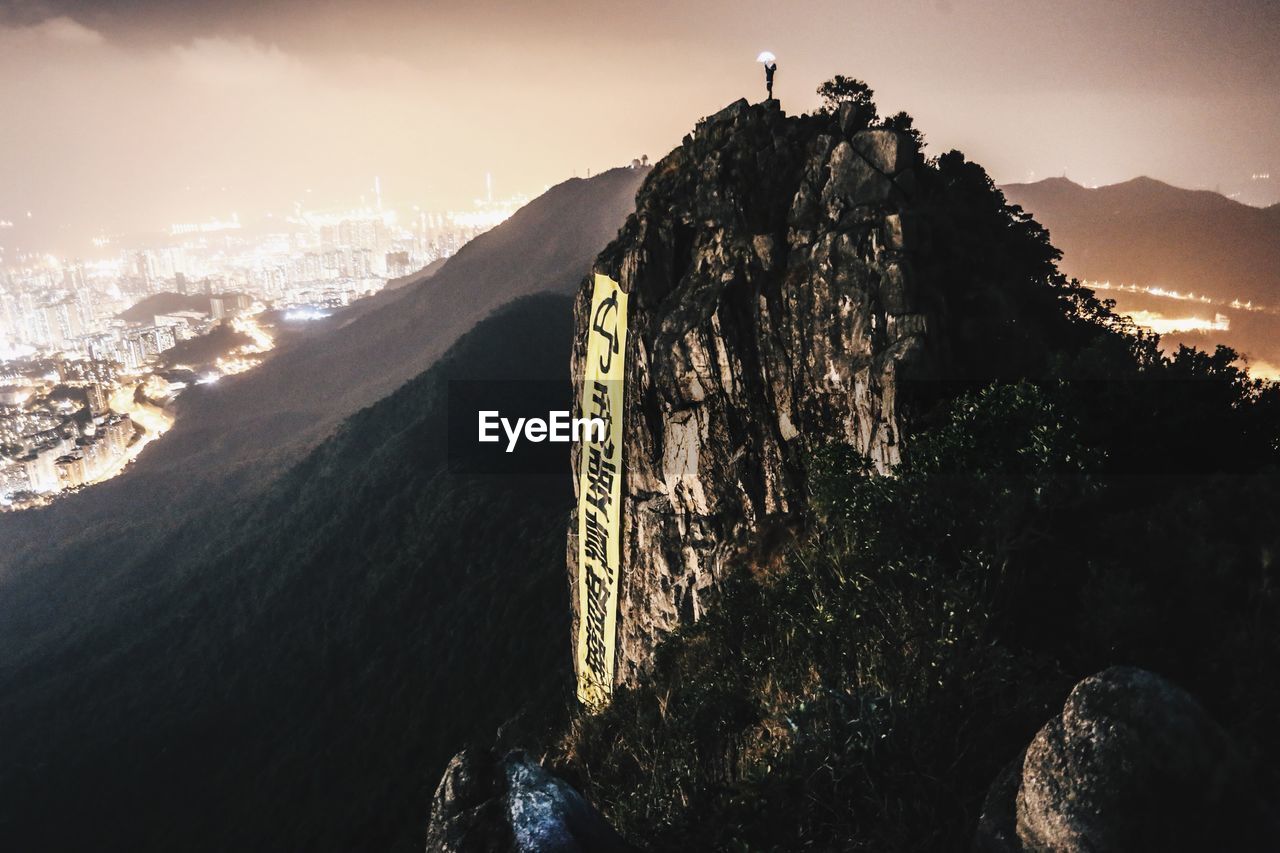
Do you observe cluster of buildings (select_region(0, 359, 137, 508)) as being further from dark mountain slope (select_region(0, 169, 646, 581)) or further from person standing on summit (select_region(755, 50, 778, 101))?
person standing on summit (select_region(755, 50, 778, 101))

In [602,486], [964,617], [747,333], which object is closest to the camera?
[964,617]

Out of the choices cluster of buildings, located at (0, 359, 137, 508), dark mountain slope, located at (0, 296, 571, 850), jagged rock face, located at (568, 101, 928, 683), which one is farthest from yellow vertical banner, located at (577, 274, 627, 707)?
cluster of buildings, located at (0, 359, 137, 508)

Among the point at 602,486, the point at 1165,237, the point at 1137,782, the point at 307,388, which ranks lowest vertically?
the point at 307,388

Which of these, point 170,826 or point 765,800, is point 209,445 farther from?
point 765,800

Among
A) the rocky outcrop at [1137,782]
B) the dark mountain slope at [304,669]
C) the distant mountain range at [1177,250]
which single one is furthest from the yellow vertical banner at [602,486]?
the distant mountain range at [1177,250]

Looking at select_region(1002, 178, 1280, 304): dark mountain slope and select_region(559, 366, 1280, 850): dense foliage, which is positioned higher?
select_region(1002, 178, 1280, 304): dark mountain slope

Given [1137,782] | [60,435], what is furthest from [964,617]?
[60,435]

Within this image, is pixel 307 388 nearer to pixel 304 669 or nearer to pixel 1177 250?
pixel 304 669
